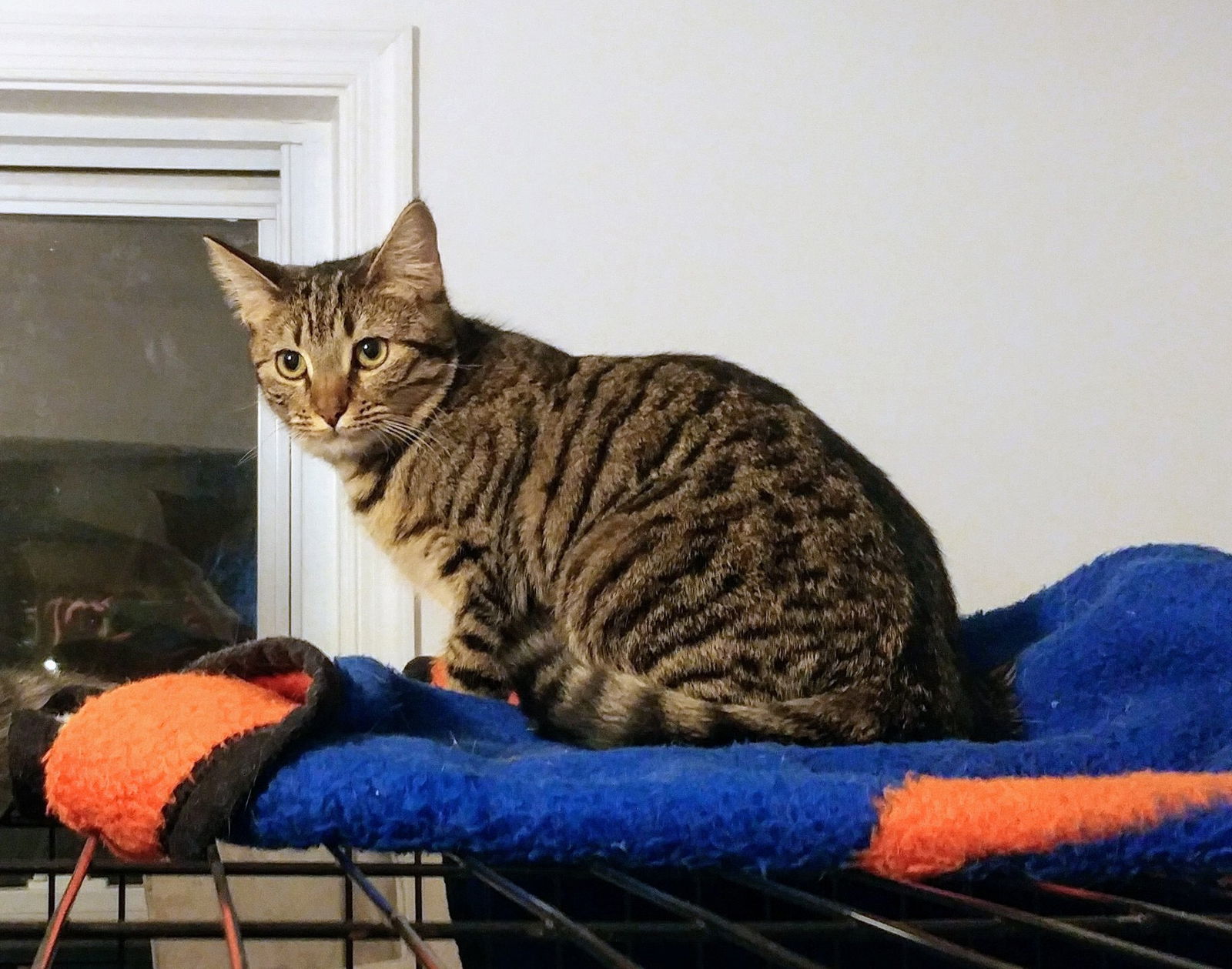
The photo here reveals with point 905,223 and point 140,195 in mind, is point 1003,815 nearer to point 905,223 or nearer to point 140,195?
point 905,223

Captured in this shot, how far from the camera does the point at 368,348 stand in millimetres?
1244

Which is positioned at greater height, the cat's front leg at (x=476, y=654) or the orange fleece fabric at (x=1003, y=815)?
the cat's front leg at (x=476, y=654)

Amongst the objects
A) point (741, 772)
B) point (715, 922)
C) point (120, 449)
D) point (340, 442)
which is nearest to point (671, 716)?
point (741, 772)

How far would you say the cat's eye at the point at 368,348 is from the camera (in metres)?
1.24

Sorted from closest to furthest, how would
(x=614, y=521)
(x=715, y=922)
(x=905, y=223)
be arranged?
(x=715, y=922) < (x=614, y=521) < (x=905, y=223)

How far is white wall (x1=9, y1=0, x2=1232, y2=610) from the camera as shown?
1.46m

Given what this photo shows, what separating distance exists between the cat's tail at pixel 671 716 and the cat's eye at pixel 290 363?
551 millimetres

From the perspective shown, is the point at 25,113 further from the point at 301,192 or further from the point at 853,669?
the point at 853,669

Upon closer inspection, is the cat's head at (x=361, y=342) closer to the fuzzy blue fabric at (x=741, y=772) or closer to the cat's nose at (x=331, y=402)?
the cat's nose at (x=331, y=402)

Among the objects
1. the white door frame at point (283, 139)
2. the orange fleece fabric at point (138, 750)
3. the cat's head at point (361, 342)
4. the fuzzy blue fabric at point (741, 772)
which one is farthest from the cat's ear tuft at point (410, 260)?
the orange fleece fabric at point (138, 750)

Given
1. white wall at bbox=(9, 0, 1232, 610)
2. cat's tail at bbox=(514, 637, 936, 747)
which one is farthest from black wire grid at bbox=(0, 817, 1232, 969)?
white wall at bbox=(9, 0, 1232, 610)

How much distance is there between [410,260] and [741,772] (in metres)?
0.82

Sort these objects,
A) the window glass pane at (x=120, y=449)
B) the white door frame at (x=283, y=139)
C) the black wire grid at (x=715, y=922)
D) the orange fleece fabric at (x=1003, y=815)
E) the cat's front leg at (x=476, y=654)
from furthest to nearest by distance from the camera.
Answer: the window glass pane at (x=120, y=449)
the white door frame at (x=283, y=139)
the cat's front leg at (x=476, y=654)
the orange fleece fabric at (x=1003, y=815)
the black wire grid at (x=715, y=922)

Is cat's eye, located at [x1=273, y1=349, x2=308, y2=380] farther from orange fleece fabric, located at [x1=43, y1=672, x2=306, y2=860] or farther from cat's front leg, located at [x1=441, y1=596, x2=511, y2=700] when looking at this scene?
orange fleece fabric, located at [x1=43, y1=672, x2=306, y2=860]
